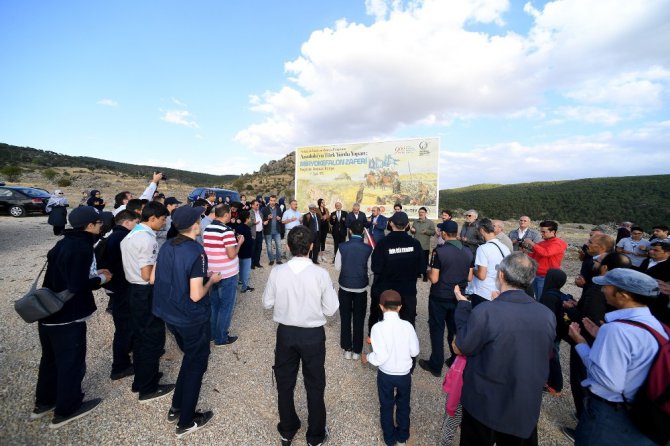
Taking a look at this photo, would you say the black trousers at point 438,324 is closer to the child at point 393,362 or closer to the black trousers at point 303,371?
the child at point 393,362

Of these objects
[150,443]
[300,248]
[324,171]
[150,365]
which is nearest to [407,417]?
[300,248]

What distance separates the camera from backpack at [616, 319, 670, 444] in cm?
154

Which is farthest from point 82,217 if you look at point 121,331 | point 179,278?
point 121,331

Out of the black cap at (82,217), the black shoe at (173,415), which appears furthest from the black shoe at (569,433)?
the black cap at (82,217)

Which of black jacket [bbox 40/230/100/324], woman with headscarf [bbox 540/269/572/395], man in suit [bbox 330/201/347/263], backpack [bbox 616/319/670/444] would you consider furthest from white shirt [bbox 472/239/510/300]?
man in suit [bbox 330/201/347/263]

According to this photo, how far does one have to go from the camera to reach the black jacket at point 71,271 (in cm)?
260

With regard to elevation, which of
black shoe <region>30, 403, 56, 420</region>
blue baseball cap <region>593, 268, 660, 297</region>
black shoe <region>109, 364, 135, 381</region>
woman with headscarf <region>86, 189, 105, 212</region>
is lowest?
black shoe <region>109, 364, 135, 381</region>

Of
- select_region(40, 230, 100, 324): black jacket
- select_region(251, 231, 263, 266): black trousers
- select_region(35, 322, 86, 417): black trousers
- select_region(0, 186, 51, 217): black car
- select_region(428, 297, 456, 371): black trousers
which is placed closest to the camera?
select_region(40, 230, 100, 324): black jacket

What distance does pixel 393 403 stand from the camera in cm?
273

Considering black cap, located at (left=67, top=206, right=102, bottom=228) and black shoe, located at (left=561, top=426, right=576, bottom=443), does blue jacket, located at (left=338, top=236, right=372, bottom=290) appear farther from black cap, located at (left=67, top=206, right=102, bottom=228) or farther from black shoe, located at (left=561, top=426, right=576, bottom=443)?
black cap, located at (left=67, top=206, right=102, bottom=228)

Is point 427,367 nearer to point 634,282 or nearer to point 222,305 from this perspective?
point 634,282

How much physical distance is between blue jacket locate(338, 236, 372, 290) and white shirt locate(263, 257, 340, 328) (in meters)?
1.42

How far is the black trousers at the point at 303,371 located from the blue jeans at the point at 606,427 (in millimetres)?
1867

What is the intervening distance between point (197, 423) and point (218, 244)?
6.84 ft
